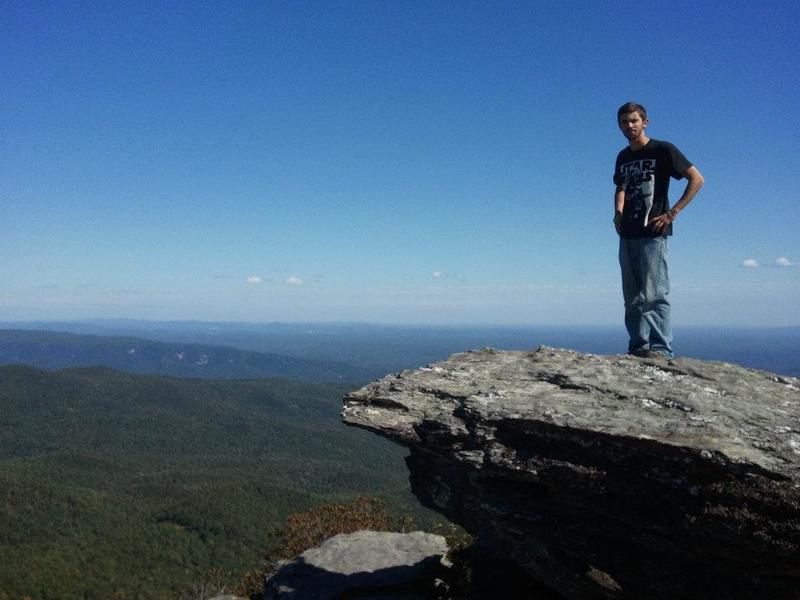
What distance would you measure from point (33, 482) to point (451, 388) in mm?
178481

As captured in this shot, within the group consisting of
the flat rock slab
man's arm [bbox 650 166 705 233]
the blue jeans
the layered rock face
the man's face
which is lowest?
the flat rock slab

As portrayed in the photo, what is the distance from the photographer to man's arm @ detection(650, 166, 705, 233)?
30.0 ft

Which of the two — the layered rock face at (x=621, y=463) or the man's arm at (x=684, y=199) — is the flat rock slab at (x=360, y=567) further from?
the man's arm at (x=684, y=199)

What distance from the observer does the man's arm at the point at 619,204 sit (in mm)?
9906

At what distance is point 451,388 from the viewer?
9094 millimetres

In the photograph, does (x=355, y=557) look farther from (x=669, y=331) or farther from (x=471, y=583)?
(x=669, y=331)

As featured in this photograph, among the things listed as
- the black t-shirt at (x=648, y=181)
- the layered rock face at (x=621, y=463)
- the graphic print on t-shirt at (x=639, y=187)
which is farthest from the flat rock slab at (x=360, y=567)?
the graphic print on t-shirt at (x=639, y=187)

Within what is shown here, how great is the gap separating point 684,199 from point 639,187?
2.43ft

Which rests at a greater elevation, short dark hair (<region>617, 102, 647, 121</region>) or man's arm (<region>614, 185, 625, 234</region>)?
short dark hair (<region>617, 102, 647, 121</region>)

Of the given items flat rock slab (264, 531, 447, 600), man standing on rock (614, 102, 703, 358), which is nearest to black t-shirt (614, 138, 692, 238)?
man standing on rock (614, 102, 703, 358)

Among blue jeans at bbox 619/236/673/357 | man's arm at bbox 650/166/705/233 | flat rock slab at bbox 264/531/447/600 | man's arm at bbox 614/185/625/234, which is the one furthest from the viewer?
flat rock slab at bbox 264/531/447/600

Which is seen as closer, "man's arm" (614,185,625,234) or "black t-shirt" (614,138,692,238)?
"black t-shirt" (614,138,692,238)

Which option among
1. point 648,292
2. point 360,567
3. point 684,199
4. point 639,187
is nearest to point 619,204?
point 639,187

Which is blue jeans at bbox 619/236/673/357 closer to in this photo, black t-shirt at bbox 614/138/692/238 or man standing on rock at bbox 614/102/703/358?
man standing on rock at bbox 614/102/703/358
